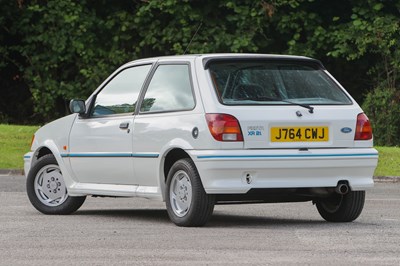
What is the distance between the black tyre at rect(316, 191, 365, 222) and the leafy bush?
47.9 ft

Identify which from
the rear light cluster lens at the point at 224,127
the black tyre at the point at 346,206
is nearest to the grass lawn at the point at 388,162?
the black tyre at the point at 346,206

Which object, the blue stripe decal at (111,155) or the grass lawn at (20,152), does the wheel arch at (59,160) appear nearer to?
the blue stripe decal at (111,155)

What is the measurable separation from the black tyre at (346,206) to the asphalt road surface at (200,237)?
0.33 feet

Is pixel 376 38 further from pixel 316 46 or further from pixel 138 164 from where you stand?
pixel 138 164

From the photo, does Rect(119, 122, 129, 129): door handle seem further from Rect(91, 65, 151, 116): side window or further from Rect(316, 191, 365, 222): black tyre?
Rect(316, 191, 365, 222): black tyre

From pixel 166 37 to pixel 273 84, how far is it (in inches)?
719

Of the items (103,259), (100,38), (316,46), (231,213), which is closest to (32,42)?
(100,38)

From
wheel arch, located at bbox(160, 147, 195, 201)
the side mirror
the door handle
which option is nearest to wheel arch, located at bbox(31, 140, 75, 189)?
the side mirror

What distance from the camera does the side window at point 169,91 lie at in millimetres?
11492

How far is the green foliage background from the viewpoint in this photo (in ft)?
94.8

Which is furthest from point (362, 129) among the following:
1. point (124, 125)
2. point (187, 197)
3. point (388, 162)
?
point (388, 162)

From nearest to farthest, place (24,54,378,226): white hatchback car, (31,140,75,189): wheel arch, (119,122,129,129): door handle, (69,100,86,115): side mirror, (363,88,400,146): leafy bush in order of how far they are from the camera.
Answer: (24,54,378,226): white hatchback car < (119,122,129,129): door handle < (69,100,86,115): side mirror < (31,140,75,189): wheel arch < (363,88,400,146): leafy bush

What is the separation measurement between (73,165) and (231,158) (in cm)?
244

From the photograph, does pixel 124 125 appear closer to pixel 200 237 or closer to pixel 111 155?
pixel 111 155
